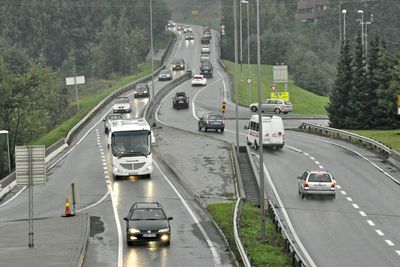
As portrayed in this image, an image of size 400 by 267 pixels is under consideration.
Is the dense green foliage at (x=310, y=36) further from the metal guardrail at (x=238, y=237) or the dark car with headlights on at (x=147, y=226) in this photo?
the dark car with headlights on at (x=147, y=226)

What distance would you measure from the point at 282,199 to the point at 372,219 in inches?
233

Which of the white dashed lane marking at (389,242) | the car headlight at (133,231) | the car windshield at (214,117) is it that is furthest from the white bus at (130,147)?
the car windshield at (214,117)

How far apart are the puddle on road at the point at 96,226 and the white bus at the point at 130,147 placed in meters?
8.81

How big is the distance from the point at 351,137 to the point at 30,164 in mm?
38190

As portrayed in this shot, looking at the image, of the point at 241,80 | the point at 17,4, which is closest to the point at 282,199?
the point at 241,80

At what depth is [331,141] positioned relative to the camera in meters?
61.1

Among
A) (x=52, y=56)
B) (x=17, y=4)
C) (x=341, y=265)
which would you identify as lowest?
(x=341, y=265)

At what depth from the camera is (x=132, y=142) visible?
43.4m

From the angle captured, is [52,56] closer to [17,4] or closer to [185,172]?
[17,4]

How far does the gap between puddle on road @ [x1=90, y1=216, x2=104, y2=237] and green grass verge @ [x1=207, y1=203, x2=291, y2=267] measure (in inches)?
190

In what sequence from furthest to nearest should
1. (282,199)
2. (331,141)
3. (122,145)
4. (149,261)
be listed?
(331,141) → (122,145) → (282,199) → (149,261)

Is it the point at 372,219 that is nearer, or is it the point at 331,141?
the point at 372,219

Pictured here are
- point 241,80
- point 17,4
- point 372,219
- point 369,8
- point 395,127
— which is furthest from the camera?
point 17,4

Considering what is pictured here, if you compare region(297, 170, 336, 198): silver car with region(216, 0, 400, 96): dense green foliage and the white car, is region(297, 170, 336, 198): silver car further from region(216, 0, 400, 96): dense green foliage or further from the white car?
region(216, 0, 400, 96): dense green foliage
